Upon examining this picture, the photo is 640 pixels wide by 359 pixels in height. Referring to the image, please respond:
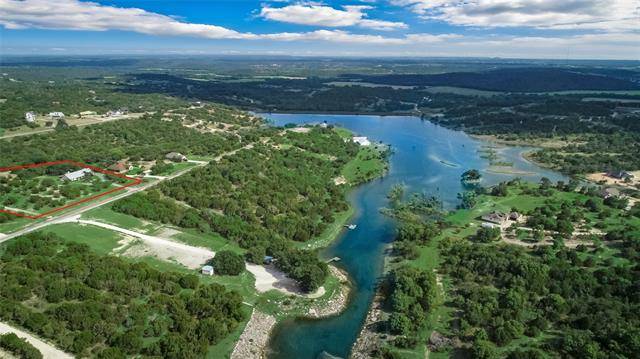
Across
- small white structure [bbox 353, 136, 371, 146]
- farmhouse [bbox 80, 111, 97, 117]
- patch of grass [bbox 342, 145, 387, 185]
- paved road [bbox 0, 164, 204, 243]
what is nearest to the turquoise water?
patch of grass [bbox 342, 145, 387, 185]

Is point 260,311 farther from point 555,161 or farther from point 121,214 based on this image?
point 555,161

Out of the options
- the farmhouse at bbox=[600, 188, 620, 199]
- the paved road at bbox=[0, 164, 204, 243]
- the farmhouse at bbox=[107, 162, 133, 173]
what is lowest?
the farmhouse at bbox=[600, 188, 620, 199]

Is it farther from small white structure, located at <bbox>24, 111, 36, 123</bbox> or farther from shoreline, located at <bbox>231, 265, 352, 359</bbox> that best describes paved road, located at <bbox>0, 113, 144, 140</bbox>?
shoreline, located at <bbox>231, 265, 352, 359</bbox>

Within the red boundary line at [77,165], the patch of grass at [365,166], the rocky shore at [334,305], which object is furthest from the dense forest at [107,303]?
the patch of grass at [365,166]

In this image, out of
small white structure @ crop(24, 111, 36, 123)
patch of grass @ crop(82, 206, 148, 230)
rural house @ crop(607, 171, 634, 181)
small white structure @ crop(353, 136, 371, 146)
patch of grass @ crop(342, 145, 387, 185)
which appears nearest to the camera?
patch of grass @ crop(82, 206, 148, 230)

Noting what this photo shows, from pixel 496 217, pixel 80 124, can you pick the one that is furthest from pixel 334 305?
pixel 80 124

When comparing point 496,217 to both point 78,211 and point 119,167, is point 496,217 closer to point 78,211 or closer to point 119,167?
point 78,211
